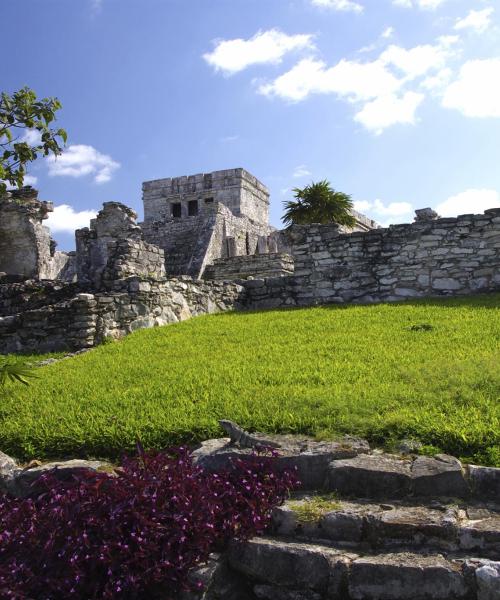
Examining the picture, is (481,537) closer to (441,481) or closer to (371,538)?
(441,481)

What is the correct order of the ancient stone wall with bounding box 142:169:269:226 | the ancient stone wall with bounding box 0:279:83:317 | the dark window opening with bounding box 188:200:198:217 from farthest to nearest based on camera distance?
the dark window opening with bounding box 188:200:198:217 → the ancient stone wall with bounding box 142:169:269:226 → the ancient stone wall with bounding box 0:279:83:317

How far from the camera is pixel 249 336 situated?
841cm

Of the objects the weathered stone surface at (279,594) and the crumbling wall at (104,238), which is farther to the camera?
the crumbling wall at (104,238)

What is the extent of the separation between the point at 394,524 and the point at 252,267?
13.7 m

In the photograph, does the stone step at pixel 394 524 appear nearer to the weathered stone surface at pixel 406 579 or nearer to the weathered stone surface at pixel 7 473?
the weathered stone surface at pixel 406 579

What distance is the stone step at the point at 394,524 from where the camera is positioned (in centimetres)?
330

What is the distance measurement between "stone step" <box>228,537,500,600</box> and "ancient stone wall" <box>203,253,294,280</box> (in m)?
12.8

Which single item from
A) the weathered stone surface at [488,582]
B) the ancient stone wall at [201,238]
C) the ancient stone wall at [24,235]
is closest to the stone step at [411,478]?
the weathered stone surface at [488,582]

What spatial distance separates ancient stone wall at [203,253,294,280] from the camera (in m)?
16.4

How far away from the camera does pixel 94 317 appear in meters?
9.24

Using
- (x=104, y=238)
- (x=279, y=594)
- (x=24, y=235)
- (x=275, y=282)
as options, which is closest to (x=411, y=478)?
(x=279, y=594)

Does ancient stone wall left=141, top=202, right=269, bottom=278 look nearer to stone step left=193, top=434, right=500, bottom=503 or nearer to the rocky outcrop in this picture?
stone step left=193, top=434, right=500, bottom=503

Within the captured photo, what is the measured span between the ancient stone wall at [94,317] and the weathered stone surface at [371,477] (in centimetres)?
603

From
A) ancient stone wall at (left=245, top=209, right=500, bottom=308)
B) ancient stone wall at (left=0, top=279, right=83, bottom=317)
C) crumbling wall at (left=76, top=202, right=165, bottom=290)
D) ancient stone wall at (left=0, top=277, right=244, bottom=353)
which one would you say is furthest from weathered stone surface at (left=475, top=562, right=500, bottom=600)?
crumbling wall at (left=76, top=202, right=165, bottom=290)
